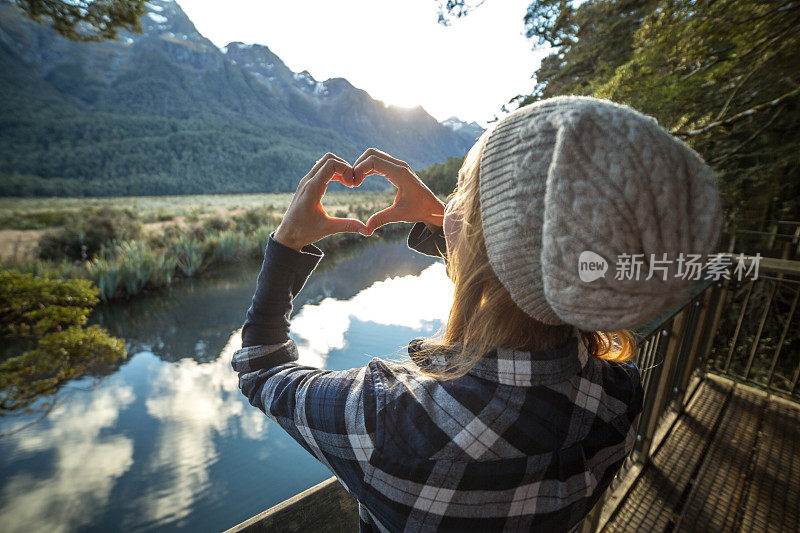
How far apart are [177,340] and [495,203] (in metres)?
4.94

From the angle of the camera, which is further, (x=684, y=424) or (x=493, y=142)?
(x=684, y=424)

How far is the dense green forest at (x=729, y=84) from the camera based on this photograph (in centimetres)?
227

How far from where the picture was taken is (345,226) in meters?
0.75

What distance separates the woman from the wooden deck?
4.83 feet

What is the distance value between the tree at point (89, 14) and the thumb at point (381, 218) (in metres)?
2.75

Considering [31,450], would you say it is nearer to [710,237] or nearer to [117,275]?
[117,275]

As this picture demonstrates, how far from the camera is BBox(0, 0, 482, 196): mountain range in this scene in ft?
124

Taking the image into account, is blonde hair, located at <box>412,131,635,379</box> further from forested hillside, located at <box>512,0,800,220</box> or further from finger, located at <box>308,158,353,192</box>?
forested hillside, located at <box>512,0,800,220</box>

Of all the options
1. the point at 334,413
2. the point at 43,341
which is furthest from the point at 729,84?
the point at 43,341

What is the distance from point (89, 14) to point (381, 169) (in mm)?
2894

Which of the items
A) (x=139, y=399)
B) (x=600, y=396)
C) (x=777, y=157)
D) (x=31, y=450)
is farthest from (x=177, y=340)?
(x=777, y=157)

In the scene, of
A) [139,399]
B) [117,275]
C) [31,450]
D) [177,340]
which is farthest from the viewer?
[117,275]

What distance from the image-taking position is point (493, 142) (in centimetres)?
50

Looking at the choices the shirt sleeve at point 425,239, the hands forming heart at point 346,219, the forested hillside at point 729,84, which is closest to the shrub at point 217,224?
the forested hillside at point 729,84
